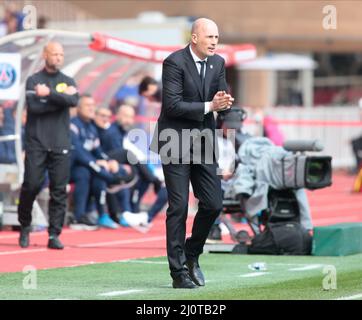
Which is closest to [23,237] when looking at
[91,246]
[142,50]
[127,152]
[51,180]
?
[51,180]

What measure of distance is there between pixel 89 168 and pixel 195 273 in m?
7.31

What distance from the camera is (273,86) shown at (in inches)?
1895

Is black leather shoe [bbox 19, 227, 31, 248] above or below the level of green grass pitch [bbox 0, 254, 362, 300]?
below

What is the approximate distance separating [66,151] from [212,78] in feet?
13.4

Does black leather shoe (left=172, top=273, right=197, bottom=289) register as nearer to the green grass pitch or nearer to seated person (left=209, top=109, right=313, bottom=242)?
the green grass pitch

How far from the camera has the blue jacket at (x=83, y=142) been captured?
60.1 ft

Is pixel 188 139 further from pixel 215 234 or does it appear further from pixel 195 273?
pixel 215 234

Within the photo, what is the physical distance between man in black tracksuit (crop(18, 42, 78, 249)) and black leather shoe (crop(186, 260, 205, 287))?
3.90 meters

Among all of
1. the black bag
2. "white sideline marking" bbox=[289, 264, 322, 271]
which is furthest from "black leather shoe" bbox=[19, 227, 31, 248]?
"white sideline marking" bbox=[289, 264, 322, 271]

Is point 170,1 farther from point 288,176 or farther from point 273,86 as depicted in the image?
point 288,176

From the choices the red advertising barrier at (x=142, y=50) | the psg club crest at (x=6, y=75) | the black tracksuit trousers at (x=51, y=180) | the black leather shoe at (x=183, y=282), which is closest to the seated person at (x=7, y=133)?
the psg club crest at (x=6, y=75)

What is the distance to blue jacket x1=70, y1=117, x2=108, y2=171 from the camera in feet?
60.1

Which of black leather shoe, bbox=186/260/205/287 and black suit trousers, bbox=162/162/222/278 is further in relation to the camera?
black leather shoe, bbox=186/260/205/287

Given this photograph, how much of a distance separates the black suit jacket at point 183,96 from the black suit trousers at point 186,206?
0.63 feet
